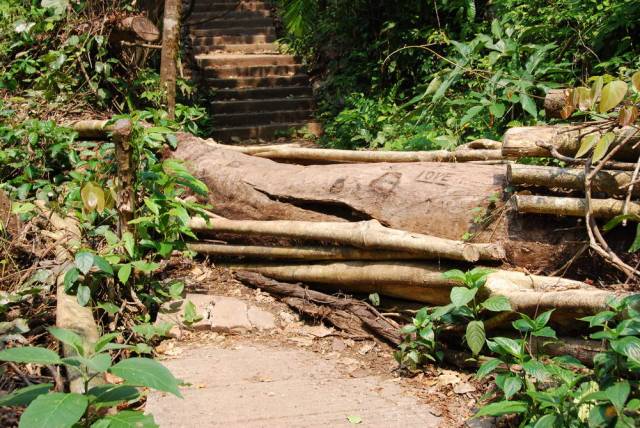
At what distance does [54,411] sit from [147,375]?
33 cm

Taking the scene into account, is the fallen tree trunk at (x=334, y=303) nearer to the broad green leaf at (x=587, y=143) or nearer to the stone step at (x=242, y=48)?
the broad green leaf at (x=587, y=143)

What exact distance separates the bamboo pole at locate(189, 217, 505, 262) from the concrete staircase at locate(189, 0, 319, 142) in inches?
197

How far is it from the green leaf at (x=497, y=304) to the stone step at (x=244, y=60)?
9234 mm

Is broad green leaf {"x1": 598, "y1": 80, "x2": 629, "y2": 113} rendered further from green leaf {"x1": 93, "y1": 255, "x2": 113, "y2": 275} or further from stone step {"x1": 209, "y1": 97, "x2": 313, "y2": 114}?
stone step {"x1": 209, "y1": 97, "x2": 313, "y2": 114}

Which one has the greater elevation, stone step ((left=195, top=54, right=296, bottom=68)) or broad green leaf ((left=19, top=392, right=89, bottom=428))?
stone step ((left=195, top=54, right=296, bottom=68))

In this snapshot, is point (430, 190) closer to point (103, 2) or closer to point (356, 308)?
point (356, 308)

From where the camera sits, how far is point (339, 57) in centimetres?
1116

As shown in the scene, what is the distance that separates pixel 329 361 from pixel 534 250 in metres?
1.47

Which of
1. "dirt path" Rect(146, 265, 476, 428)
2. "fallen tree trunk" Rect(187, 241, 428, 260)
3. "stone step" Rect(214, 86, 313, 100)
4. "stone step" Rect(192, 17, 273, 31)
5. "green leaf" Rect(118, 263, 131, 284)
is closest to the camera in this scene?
"dirt path" Rect(146, 265, 476, 428)

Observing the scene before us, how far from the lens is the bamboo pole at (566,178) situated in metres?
3.94

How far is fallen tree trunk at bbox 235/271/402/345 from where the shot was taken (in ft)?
14.5

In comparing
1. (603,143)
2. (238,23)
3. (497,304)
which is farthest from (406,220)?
(238,23)

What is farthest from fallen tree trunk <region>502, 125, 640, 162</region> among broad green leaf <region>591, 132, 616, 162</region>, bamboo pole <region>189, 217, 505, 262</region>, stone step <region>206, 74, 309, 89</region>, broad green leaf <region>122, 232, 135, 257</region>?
stone step <region>206, 74, 309, 89</region>

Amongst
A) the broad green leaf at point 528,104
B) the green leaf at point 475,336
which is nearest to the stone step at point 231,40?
the broad green leaf at point 528,104
